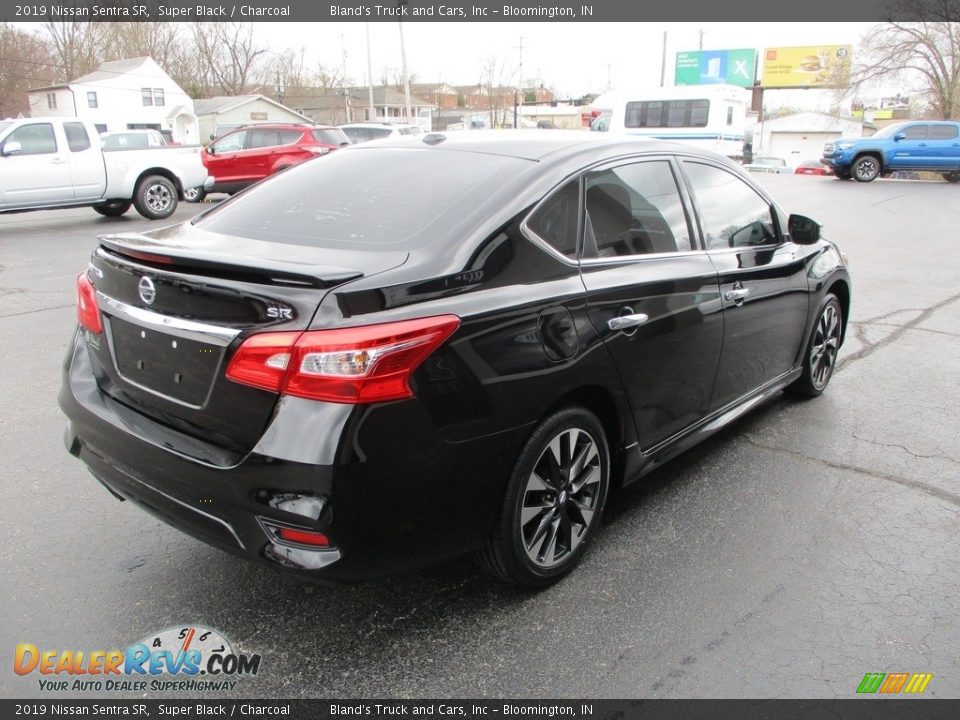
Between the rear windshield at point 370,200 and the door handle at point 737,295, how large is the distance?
1.32 metres

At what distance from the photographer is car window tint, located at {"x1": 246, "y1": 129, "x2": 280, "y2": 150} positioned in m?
19.1

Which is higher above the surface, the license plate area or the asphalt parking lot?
the license plate area

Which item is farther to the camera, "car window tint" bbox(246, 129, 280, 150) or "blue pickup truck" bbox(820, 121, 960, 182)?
"blue pickup truck" bbox(820, 121, 960, 182)

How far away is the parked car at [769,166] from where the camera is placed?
125 feet

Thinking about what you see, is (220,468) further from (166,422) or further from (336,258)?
(336,258)

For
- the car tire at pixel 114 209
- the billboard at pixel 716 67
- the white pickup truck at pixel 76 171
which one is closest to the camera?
the white pickup truck at pixel 76 171

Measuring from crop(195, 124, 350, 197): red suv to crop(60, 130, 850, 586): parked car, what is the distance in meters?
16.4

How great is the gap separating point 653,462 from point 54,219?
53.0ft

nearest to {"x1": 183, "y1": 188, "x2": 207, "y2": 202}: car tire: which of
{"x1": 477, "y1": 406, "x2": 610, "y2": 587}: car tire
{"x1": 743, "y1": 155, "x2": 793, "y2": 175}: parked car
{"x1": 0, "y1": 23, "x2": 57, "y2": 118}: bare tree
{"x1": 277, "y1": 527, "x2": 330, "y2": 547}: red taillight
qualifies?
{"x1": 477, "y1": 406, "x2": 610, "y2": 587}: car tire

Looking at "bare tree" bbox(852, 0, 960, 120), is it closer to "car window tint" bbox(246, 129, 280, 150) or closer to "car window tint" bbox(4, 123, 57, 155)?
"car window tint" bbox(246, 129, 280, 150)

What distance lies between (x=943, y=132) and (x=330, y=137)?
17.9 m

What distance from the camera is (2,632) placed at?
2648 millimetres

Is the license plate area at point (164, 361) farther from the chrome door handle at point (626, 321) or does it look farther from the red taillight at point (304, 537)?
the chrome door handle at point (626, 321)

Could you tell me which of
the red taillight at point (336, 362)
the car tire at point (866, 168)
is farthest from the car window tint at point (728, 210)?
the car tire at point (866, 168)
